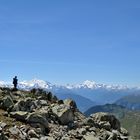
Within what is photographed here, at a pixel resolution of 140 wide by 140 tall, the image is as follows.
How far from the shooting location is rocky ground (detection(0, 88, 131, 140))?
3541cm

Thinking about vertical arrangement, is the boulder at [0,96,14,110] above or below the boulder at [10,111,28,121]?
above

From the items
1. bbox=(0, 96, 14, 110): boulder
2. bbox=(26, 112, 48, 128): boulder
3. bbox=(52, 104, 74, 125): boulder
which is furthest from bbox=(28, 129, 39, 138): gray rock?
bbox=(52, 104, 74, 125): boulder

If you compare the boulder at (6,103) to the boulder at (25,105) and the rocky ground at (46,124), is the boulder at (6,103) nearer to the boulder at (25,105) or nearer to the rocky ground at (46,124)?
the rocky ground at (46,124)

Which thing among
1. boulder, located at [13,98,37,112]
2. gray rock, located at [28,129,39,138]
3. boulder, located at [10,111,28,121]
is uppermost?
boulder, located at [13,98,37,112]

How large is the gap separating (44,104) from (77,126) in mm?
7181

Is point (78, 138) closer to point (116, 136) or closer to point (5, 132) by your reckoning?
point (116, 136)

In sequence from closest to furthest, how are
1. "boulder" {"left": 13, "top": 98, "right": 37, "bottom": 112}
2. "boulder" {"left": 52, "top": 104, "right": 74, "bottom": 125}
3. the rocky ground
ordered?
1. the rocky ground
2. "boulder" {"left": 13, "top": 98, "right": 37, "bottom": 112}
3. "boulder" {"left": 52, "top": 104, "right": 74, "bottom": 125}

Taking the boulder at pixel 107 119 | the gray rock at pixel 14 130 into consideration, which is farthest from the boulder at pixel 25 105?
the boulder at pixel 107 119

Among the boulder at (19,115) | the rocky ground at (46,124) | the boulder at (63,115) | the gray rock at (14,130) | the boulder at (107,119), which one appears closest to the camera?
the gray rock at (14,130)

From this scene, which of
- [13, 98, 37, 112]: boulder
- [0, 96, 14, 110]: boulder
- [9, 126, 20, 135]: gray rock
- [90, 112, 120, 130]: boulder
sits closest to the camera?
[9, 126, 20, 135]: gray rock

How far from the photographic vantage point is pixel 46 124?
130ft

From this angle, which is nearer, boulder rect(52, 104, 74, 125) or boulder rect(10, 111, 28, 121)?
boulder rect(10, 111, 28, 121)

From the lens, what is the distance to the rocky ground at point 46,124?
35406 mm

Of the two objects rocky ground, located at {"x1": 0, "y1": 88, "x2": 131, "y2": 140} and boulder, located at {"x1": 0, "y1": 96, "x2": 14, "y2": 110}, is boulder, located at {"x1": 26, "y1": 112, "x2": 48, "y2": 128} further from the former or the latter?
boulder, located at {"x1": 0, "y1": 96, "x2": 14, "y2": 110}
